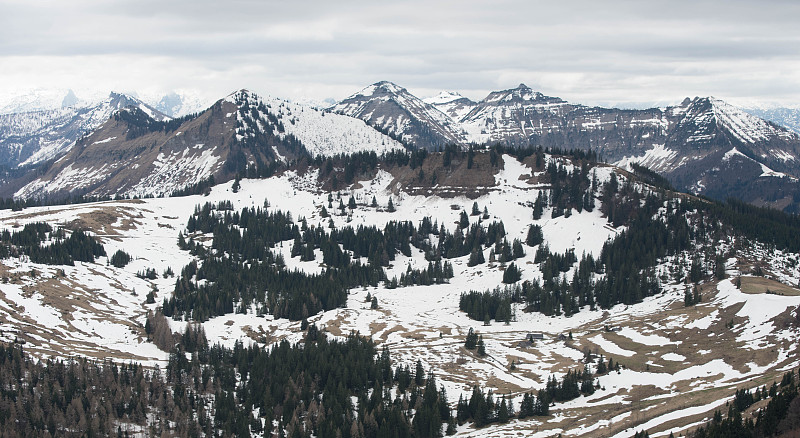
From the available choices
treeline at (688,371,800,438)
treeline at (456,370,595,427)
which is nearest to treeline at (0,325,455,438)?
treeline at (456,370,595,427)

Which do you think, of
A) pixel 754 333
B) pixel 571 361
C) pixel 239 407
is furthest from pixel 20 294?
pixel 754 333

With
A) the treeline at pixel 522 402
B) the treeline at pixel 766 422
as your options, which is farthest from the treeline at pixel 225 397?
the treeline at pixel 766 422

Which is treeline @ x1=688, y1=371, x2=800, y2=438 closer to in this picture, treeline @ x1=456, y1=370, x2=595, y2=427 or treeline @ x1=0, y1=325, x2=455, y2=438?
treeline @ x1=456, y1=370, x2=595, y2=427

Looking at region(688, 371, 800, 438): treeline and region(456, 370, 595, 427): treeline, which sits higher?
region(688, 371, 800, 438): treeline

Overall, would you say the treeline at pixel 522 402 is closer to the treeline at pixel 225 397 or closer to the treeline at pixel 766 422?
the treeline at pixel 225 397

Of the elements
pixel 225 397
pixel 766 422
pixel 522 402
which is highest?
pixel 766 422

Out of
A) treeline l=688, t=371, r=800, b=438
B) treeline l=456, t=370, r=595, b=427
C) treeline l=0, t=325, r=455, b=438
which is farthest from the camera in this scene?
treeline l=456, t=370, r=595, b=427

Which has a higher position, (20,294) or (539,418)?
(20,294)

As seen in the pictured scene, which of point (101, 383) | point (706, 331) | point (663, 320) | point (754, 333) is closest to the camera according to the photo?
point (101, 383)

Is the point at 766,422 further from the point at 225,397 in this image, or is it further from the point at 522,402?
the point at 225,397

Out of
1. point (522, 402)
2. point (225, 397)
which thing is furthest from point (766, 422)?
point (225, 397)

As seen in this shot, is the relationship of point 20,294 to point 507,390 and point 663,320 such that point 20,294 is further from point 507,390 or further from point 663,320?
point 663,320
